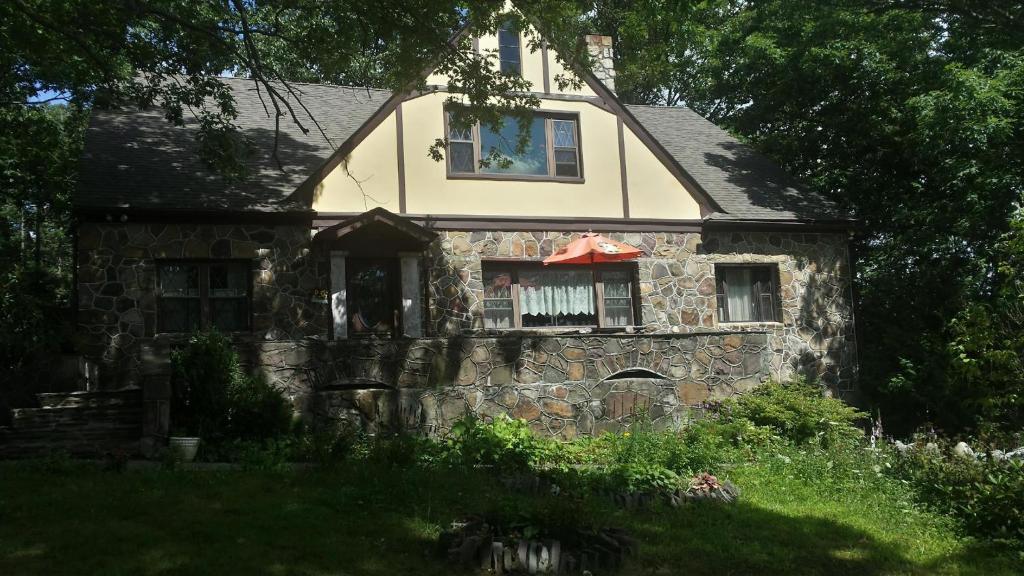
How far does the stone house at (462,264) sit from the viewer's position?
11.6m

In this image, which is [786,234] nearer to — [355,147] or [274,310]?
[355,147]

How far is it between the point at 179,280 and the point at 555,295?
20.6 ft

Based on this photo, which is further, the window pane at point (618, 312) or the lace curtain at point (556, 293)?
the window pane at point (618, 312)

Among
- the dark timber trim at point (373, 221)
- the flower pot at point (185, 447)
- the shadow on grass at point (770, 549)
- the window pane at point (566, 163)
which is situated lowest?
the shadow on grass at point (770, 549)

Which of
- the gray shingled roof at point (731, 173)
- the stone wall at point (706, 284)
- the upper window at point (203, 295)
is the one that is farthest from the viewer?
the gray shingled roof at point (731, 173)

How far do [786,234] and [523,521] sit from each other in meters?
11.9

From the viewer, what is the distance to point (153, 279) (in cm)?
1320

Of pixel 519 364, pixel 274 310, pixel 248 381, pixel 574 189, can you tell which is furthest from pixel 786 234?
pixel 248 381

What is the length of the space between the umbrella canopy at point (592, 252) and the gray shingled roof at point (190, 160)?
169 inches

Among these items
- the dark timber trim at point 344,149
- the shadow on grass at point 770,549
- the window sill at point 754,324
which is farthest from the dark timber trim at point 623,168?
the shadow on grass at point 770,549

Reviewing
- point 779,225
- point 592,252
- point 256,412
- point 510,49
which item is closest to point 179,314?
point 256,412

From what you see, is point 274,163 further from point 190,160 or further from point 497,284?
point 497,284

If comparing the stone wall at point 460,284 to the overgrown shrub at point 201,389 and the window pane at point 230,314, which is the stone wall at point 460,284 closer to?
the window pane at point 230,314

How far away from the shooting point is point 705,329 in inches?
621
